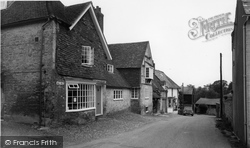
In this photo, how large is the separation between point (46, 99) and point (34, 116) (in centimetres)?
129

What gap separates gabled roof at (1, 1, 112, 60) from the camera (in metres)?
12.3

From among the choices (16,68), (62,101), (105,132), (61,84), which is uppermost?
(16,68)

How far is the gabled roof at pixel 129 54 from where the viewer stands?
26.4m

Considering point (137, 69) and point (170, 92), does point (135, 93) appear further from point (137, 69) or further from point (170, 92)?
point (170, 92)

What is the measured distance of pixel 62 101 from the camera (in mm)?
12266

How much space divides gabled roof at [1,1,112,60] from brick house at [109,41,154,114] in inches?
498

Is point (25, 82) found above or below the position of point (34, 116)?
above

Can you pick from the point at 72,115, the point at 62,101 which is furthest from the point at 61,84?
the point at 72,115

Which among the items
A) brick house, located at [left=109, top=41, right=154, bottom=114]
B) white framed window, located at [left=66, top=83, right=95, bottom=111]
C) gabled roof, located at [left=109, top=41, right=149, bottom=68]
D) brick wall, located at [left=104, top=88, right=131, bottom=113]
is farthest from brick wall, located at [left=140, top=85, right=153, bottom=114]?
white framed window, located at [left=66, top=83, right=95, bottom=111]

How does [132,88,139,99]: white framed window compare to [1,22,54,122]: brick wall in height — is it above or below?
below

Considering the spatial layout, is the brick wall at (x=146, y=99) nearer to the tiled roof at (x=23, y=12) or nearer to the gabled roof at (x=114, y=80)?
the gabled roof at (x=114, y=80)

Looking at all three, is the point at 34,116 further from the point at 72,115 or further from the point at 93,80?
the point at 93,80

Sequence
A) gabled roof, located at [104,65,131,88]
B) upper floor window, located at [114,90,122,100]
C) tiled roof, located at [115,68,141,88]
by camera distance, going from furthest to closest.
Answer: tiled roof, located at [115,68,141,88]
upper floor window, located at [114,90,122,100]
gabled roof, located at [104,65,131,88]

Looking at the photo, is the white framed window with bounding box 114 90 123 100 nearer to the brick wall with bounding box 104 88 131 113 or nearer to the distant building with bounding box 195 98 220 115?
the brick wall with bounding box 104 88 131 113
